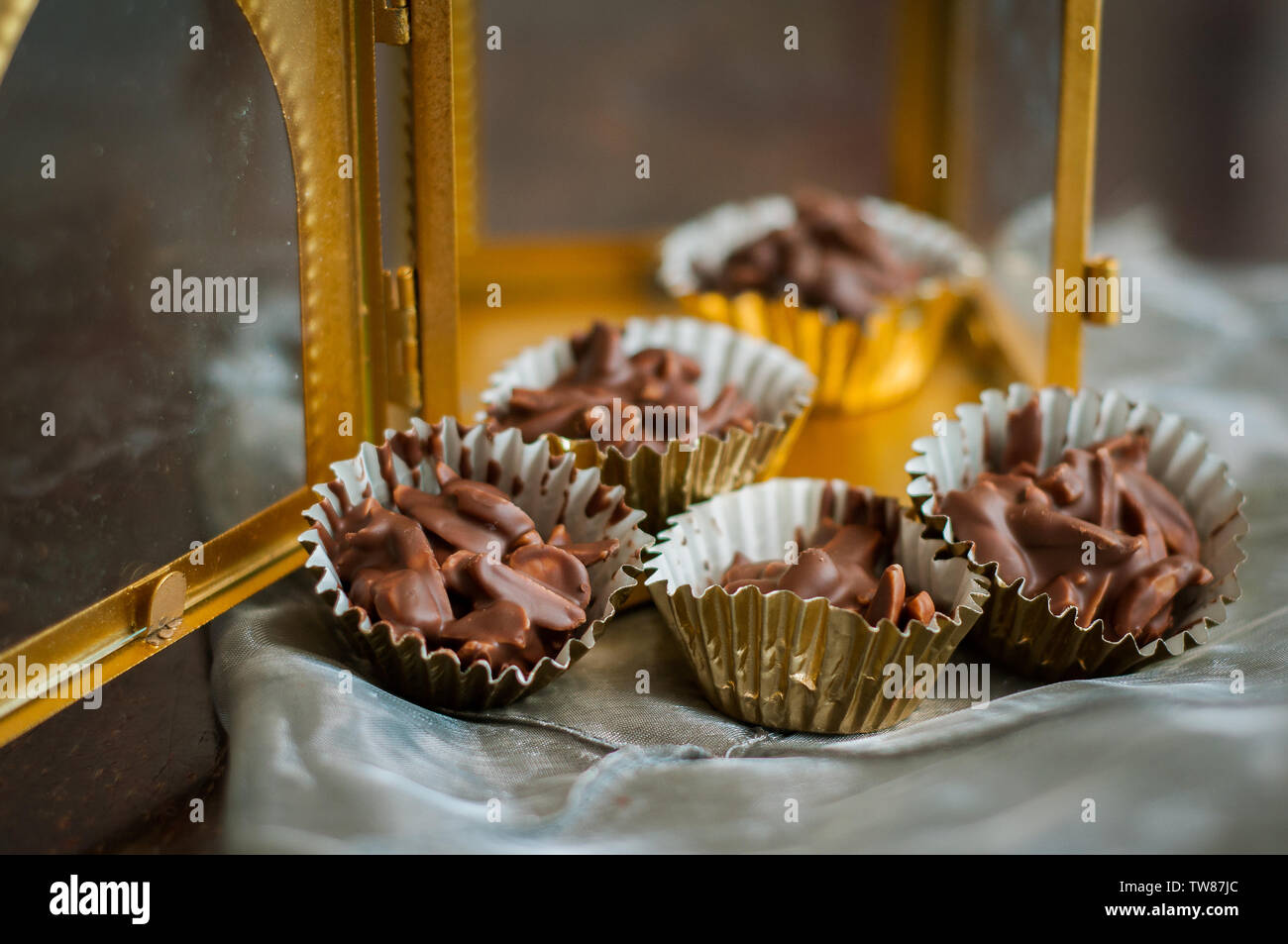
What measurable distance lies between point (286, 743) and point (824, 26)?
4.68 feet

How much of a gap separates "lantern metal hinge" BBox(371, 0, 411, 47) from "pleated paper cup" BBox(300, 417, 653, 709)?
0.90 feet

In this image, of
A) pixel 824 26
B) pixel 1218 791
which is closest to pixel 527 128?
pixel 824 26

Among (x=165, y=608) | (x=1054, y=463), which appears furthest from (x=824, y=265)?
(x=165, y=608)

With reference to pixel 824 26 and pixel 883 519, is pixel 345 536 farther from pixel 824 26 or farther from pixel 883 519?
pixel 824 26

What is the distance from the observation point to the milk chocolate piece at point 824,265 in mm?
1351

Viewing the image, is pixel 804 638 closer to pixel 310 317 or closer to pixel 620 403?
pixel 620 403

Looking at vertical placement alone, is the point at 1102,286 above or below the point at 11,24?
below

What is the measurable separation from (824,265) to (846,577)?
0.58m

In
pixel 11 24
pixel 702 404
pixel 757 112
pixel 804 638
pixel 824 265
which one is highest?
pixel 757 112

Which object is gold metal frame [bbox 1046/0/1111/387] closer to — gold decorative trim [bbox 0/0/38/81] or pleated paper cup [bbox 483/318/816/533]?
pleated paper cup [bbox 483/318/816/533]

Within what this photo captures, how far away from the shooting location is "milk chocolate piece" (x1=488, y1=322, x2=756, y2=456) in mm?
1033

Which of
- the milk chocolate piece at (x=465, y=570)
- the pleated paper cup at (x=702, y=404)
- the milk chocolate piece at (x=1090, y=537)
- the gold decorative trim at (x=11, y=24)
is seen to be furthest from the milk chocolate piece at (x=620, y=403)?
the gold decorative trim at (x=11, y=24)

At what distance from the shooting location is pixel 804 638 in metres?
0.81

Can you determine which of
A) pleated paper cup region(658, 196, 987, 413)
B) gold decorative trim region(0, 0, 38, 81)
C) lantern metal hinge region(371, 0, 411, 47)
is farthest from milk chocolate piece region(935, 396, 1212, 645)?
gold decorative trim region(0, 0, 38, 81)
